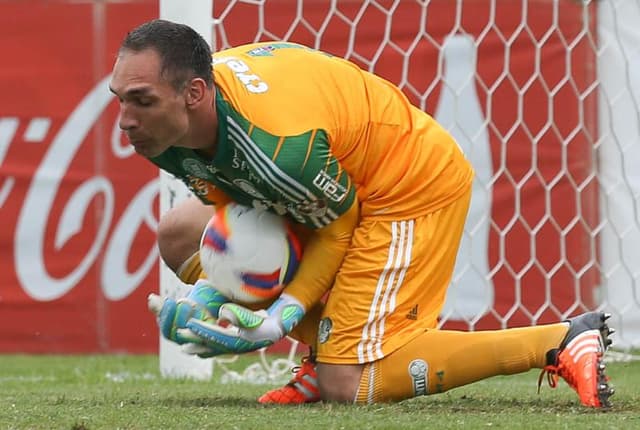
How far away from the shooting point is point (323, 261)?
11.3 feet

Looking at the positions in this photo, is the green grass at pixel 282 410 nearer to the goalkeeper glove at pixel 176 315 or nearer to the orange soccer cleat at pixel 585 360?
the orange soccer cleat at pixel 585 360

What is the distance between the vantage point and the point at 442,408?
332cm

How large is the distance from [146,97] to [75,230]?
350 cm

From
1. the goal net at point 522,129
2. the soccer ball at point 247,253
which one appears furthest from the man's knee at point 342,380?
the goal net at point 522,129

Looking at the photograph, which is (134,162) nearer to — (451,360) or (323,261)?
(323,261)

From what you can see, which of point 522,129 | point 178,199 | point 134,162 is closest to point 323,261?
point 178,199

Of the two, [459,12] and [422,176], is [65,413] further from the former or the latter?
[459,12]

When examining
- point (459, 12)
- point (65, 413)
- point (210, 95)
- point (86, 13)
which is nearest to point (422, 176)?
point (210, 95)

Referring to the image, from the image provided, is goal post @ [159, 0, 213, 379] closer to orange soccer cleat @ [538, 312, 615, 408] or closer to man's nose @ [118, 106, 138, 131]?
man's nose @ [118, 106, 138, 131]

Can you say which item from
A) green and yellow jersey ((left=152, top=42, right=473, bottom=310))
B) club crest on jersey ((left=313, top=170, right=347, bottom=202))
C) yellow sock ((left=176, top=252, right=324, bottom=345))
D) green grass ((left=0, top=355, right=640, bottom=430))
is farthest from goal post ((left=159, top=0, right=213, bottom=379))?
club crest on jersey ((left=313, top=170, right=347, bottom=202))

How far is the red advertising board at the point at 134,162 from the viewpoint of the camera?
628cm

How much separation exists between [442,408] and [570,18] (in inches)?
131

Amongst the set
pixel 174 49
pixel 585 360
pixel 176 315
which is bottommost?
pixel 585 360

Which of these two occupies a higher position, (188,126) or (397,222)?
(188,126)
